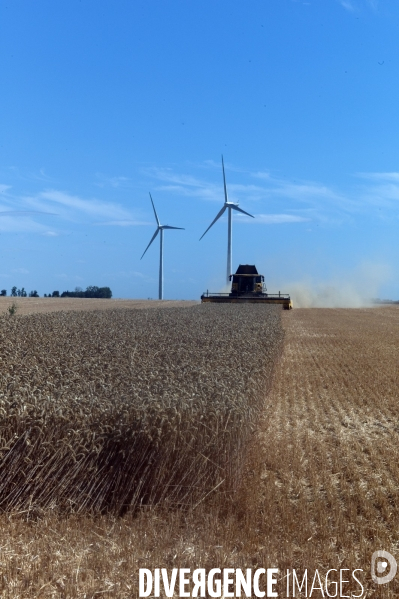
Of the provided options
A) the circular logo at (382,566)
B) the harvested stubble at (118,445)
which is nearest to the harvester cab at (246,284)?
the harvested stubble at (118,445)

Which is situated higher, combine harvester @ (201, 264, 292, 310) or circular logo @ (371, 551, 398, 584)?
combine harvester @ (201, 264, 292, 310)

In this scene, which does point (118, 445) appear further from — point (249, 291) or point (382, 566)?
point (249, 291)

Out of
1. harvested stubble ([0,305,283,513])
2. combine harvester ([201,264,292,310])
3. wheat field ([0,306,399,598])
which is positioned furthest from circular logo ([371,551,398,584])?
combine harvester ([201,264,292,310])

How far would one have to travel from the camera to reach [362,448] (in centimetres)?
1155

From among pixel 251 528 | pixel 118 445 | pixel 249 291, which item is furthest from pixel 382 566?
pixel 249 291

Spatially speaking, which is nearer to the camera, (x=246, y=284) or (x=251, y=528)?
(x=251, y=528)

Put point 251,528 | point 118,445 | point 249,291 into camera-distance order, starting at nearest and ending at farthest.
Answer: point 251,528 < point 118,445 < point 249,291

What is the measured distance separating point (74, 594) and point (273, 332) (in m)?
16.3

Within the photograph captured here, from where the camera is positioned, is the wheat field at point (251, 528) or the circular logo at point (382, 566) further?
the circular logo at point (382, 566)

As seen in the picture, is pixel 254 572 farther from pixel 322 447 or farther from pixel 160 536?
pixel 322 447

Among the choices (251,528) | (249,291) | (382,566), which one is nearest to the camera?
(382,566)

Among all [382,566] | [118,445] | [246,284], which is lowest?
[382,566]

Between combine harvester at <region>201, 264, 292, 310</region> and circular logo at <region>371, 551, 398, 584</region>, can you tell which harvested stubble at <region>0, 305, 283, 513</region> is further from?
combine harvester at <region>201, 264, 292, 310</region>

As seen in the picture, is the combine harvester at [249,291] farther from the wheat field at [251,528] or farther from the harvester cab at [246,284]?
the wheat field at [251,528]
